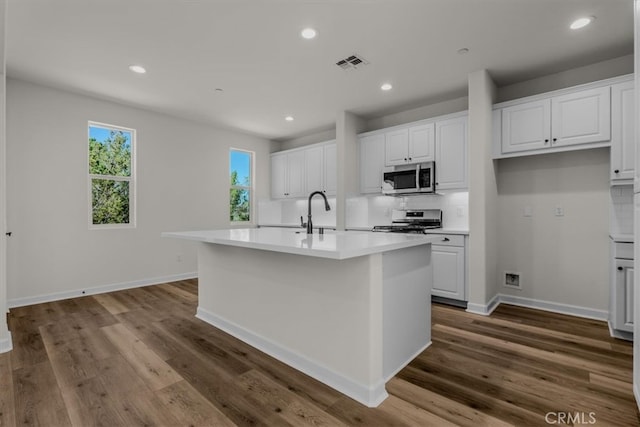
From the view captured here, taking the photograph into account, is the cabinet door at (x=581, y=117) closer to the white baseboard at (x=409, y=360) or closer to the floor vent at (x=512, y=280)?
the floor vent at (x=512, y=280)

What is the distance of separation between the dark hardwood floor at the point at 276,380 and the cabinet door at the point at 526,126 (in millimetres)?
1845

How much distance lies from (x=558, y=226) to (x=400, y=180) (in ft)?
6.08

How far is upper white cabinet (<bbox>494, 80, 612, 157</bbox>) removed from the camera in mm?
2908

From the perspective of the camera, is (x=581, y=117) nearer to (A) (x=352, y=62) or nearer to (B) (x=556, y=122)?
(B) (x=556, y=122)

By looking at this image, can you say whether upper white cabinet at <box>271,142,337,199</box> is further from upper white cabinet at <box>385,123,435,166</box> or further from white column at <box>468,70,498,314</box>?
white column at <box>468,70,498,314</box>

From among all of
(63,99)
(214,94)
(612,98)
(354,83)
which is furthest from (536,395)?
(63,99)

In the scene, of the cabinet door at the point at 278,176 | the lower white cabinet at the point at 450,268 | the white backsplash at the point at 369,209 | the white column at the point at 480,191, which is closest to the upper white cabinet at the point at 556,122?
the white column at the point at 480,191

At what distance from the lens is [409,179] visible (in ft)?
13.7

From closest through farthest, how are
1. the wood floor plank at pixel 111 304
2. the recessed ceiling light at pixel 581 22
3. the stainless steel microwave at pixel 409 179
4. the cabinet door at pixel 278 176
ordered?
the recessed ceiling light at pixel 581 22 → the wood floor plank at pixel 111 304 → the stainless steel microwave at pixel 409 179 → the cabinet door at pixel 278 176

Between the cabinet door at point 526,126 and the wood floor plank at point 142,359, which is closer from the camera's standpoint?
the wood floor plank at point 142,359

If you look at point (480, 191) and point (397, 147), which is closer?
point (480, 191)

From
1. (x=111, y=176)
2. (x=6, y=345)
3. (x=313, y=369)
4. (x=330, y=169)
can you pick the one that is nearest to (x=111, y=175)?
(x=111, y=176)

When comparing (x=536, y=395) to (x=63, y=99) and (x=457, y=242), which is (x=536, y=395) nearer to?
(x=457, y=242)

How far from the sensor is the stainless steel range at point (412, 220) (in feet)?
13.6
